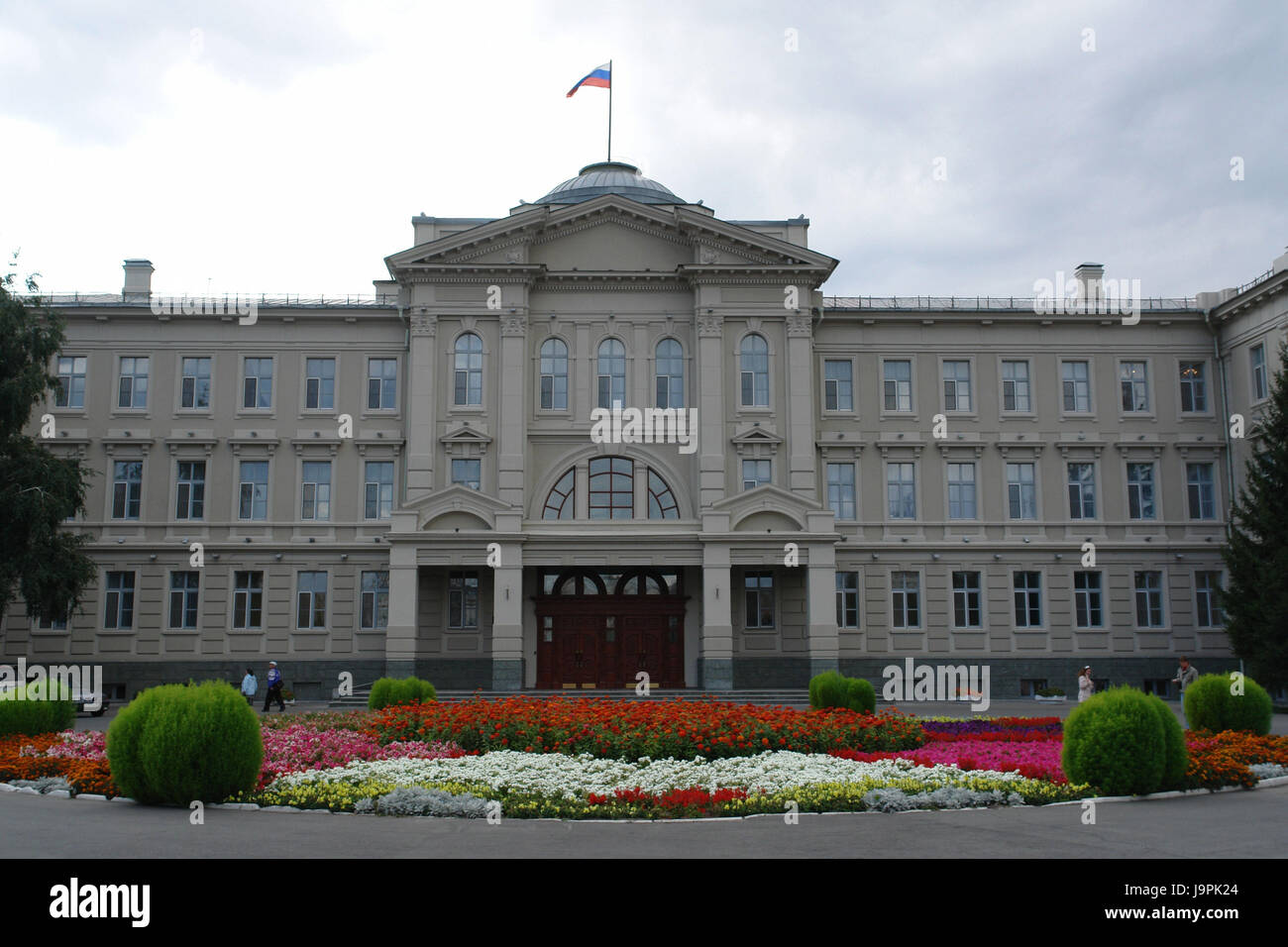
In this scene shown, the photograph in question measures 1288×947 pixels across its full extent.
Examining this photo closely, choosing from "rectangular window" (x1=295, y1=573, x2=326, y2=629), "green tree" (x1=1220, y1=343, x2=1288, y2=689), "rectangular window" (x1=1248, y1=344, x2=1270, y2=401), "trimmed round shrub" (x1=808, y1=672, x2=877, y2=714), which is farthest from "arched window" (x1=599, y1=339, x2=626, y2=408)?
"rectangular window" (x1=1248, y1=344, x2=1270, y2=401)

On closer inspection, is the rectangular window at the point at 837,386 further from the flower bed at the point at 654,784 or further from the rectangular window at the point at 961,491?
the flower bed at the point at 654,784

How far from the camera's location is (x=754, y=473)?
38.3 meters

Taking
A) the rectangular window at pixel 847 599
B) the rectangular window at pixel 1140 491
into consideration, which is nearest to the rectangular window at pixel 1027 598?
the rectangular window at pixel 1140 491

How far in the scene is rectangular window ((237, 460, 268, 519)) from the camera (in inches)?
1543

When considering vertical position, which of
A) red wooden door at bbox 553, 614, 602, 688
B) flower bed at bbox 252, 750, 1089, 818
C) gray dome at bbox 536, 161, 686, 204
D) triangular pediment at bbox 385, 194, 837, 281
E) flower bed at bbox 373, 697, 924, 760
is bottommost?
flower bed at bbox 252, 750, 1089, 818

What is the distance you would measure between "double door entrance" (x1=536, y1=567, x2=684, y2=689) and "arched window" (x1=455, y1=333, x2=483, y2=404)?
23.6 feet

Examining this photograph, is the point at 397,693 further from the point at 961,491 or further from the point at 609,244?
the point at 961,491

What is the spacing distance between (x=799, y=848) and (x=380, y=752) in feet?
30.2

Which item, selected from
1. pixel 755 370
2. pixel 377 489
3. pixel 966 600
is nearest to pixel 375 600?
pixel 377 489

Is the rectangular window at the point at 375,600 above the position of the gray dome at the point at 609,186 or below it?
below

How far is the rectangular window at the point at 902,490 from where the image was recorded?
132ft

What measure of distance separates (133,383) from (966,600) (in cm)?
3025

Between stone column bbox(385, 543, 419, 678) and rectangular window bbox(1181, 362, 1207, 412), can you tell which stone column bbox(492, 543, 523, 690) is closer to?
stone column bbox(385, 543, 419, 678)

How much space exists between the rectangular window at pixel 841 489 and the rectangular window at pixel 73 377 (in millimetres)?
26335
